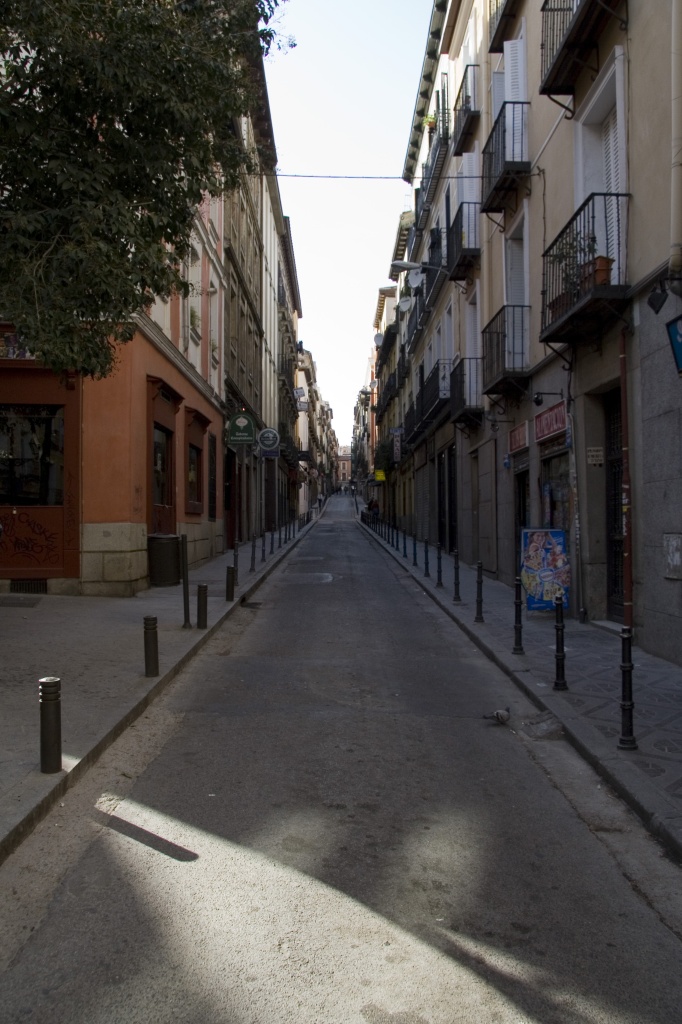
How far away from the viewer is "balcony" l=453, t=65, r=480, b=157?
1856 cm

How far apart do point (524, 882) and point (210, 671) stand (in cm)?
538

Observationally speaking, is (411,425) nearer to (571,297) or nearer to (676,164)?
(571,297)

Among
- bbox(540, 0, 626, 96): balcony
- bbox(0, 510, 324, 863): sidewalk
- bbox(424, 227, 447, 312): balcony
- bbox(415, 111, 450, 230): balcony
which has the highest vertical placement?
bbox(415, 111, 450, 230): balcony

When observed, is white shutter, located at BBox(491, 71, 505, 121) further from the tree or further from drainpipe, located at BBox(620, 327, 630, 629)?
the tree

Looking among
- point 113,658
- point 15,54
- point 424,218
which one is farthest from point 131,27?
point 424,218

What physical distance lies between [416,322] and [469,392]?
13.5 meters

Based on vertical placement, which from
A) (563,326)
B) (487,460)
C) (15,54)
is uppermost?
(15,54)

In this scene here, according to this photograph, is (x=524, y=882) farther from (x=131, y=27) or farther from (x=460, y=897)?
(x=131, y=27)

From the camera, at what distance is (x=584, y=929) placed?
11.5ft

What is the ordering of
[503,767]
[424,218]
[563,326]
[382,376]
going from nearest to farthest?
[503,767] → [563,326] → [424,218] → [382,376]

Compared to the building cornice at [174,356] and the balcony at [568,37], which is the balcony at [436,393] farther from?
the balcony at [568,37]

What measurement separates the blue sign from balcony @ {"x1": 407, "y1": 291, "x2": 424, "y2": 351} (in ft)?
72.9

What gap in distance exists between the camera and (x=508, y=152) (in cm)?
1476

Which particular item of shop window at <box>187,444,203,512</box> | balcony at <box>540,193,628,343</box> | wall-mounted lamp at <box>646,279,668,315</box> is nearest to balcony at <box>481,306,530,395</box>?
balcony at <box>540,193,628,343</box>
